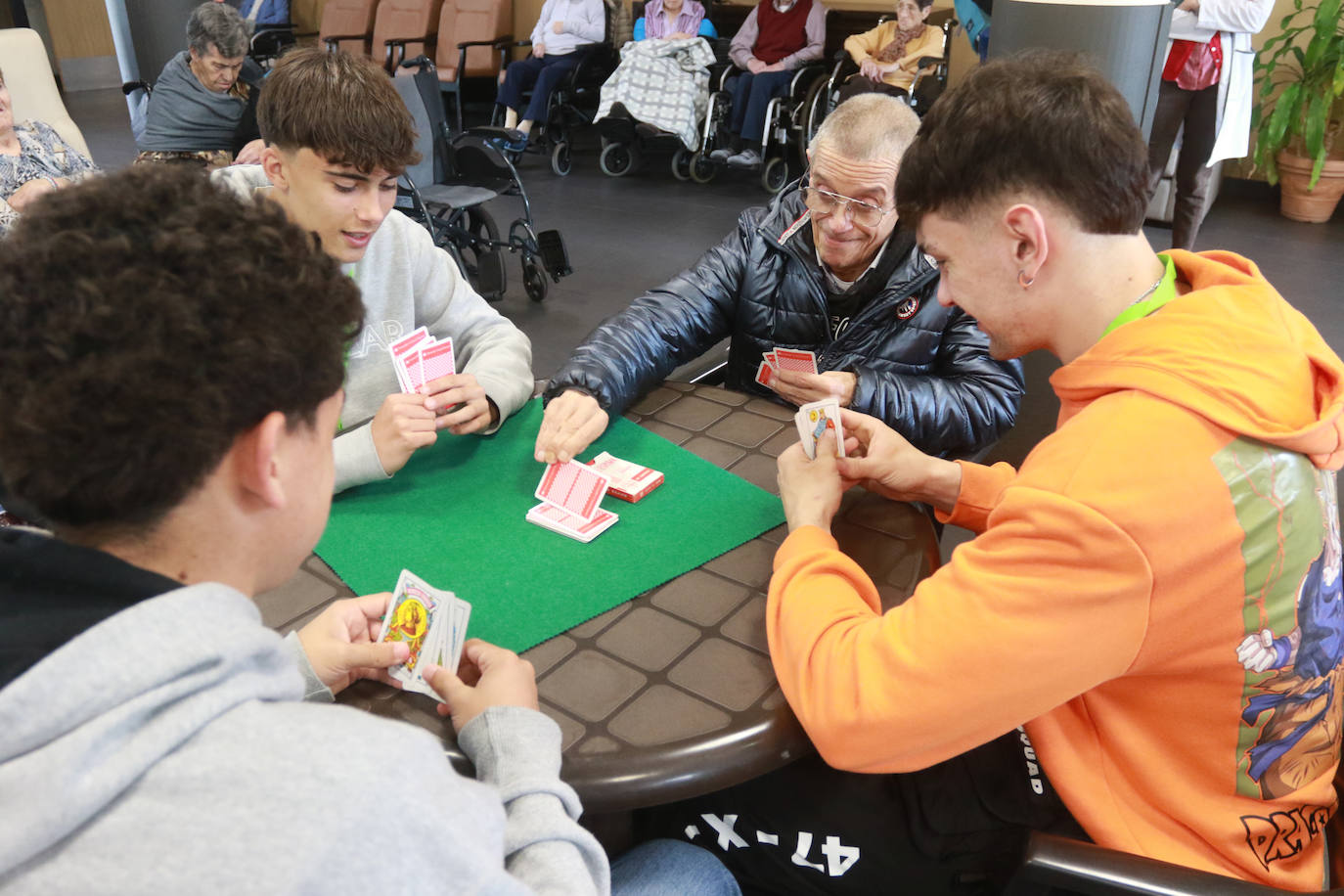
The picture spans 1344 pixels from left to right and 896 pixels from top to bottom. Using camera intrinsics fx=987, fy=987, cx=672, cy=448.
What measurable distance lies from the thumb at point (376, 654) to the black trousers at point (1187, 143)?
13.4ft

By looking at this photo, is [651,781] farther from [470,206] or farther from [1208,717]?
[470,206]

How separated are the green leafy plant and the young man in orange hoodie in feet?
17.3

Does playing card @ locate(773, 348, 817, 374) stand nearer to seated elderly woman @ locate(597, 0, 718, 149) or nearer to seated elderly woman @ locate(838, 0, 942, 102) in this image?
seated elderly woman @ locate(838, 0, 942, 102)

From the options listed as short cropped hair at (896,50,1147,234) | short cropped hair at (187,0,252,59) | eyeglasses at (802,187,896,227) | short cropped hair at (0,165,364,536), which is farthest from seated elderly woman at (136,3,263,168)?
short cropped hair at (0,165,364,536)

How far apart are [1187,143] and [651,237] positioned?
2851 mm

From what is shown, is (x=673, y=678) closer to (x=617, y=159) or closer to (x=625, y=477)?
(x=625, y=477)

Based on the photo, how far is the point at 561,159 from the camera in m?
7.56

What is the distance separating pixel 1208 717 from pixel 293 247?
3.33 feet

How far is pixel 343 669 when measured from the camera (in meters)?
1.11

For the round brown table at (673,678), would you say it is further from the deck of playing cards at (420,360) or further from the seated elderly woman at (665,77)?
the seated elderly woman at (665,77)

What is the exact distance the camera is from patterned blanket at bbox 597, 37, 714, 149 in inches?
273

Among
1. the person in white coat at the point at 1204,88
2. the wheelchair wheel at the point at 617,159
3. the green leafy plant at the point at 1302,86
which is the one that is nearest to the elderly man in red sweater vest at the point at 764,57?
the wheelchair wheel at the point at 617,159

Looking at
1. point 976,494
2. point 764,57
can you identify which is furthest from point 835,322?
point 764,57

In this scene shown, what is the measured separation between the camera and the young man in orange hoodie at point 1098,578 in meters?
0.96
